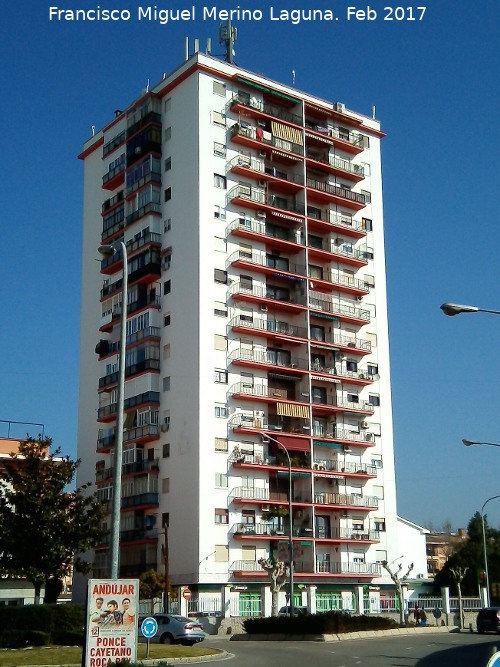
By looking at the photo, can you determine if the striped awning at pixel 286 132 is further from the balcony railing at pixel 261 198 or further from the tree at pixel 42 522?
the tree at pixel 42 522

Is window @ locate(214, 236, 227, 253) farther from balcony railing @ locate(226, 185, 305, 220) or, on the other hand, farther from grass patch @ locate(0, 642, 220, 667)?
grass patch @ locate(0, 642, 220, 667)

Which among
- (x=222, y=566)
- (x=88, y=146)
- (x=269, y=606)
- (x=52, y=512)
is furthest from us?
(x=88, y=146)

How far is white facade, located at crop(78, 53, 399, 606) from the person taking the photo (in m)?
63.5

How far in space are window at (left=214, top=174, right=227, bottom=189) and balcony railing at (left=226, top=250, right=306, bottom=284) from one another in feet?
16.8

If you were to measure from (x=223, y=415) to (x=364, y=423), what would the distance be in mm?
13453

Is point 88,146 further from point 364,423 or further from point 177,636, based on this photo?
point 177,636

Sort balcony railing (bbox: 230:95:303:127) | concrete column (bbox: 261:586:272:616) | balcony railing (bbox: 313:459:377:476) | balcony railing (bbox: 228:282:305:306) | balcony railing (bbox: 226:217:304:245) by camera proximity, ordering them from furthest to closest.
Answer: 1. balcony railing (bbox: 230:95:303:127)
2. balcony railing (bbox: 226:217:304:245)
3. balcony railing (bbox: 313:459:377:476)
4. balcony railing (bbox: 228:282:305:306)
5. concrete column (bbox: 261:586:272:616)

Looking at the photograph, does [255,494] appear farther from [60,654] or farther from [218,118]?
[60,654]

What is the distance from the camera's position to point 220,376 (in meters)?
64.7

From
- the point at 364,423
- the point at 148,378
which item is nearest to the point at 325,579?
the point at 364,423

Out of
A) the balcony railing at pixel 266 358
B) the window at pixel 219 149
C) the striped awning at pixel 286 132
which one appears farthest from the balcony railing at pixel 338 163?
the balcony railing at pixel 266 358

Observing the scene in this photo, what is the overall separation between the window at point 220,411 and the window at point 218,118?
2157 cm

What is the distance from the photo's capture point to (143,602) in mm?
56594

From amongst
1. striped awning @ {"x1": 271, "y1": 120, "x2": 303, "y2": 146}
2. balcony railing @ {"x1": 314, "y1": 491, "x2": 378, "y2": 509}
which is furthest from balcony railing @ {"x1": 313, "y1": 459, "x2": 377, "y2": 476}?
striped awning @ {"x1": 271, "y1": 120, "x2": 303, "y2": 146}
